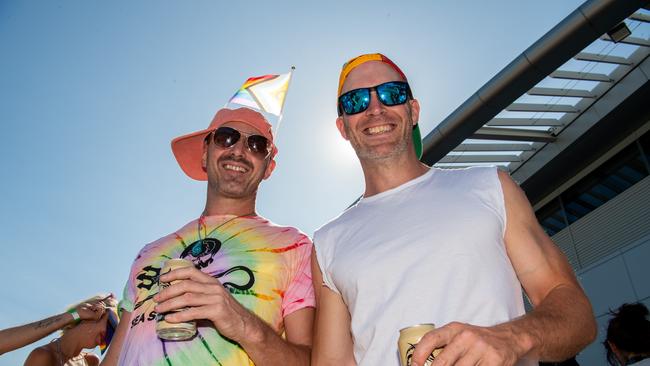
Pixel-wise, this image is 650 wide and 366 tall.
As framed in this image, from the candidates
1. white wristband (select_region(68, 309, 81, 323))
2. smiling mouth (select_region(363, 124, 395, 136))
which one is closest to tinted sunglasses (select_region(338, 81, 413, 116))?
smiling mouth (select_region(363, 124, 395, 136))

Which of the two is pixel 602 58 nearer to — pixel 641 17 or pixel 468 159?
pixel 641 17

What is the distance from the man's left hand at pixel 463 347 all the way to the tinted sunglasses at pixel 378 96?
57.5 inches

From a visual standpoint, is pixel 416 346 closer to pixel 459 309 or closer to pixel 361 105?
pixel 459 309

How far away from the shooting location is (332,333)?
7.32 ft

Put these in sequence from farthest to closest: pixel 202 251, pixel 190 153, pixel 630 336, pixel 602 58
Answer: pixel 602 58 → pixel 630 336 → pixel 190 153 → pixel 202 251

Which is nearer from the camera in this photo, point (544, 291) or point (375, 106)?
point (544, 291)

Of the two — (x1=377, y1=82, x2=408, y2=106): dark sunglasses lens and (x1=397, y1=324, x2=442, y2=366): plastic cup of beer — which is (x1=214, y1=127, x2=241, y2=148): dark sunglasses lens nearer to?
(x1=377, y1=82, x2=408, y2=106): dark sunglasses lens

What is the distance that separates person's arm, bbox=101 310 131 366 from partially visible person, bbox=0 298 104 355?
161cm

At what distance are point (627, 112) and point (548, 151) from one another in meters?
1.79

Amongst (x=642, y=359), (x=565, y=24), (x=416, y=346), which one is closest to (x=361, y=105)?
(x=416, y=346)

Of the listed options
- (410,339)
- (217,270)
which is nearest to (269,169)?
(217,270)

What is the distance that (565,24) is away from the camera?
7.89 m

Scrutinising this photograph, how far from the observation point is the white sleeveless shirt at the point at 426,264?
1.88 metres

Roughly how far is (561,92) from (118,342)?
10108 mm
